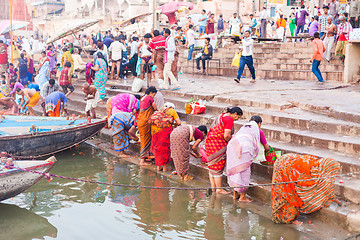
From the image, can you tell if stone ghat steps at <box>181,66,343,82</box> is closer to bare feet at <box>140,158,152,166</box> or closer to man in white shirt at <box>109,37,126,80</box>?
man in white shirt at <box>109,37,126,80</box>

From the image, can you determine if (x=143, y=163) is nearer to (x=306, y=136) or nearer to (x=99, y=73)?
(x=306, y=136)

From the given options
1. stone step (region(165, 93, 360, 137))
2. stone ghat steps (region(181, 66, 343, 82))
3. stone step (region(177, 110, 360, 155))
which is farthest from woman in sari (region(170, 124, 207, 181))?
stone ghat steps (region(181, 66, 343, 82))

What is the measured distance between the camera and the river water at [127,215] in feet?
17.8

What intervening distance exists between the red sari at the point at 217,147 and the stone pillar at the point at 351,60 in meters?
6.70

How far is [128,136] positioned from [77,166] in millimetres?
1253

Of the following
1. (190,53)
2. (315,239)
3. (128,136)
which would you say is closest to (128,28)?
(190,53)

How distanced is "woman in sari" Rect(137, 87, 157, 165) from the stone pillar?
626cm

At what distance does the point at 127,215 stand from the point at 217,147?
1.71 m

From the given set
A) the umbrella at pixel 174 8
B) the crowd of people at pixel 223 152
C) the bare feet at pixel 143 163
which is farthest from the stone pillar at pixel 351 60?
the umbrella at pixel 174 8

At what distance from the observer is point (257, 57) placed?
15359 mm

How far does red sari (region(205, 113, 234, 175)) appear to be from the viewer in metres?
6.61

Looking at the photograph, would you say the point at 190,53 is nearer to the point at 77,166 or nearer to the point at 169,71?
the point at 169,71

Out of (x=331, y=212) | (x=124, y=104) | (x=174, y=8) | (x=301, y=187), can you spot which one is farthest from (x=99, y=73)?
(x=331, y=212)

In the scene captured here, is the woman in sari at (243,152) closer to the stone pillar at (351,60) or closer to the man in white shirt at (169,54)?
the man in white shirt at (169,54)
